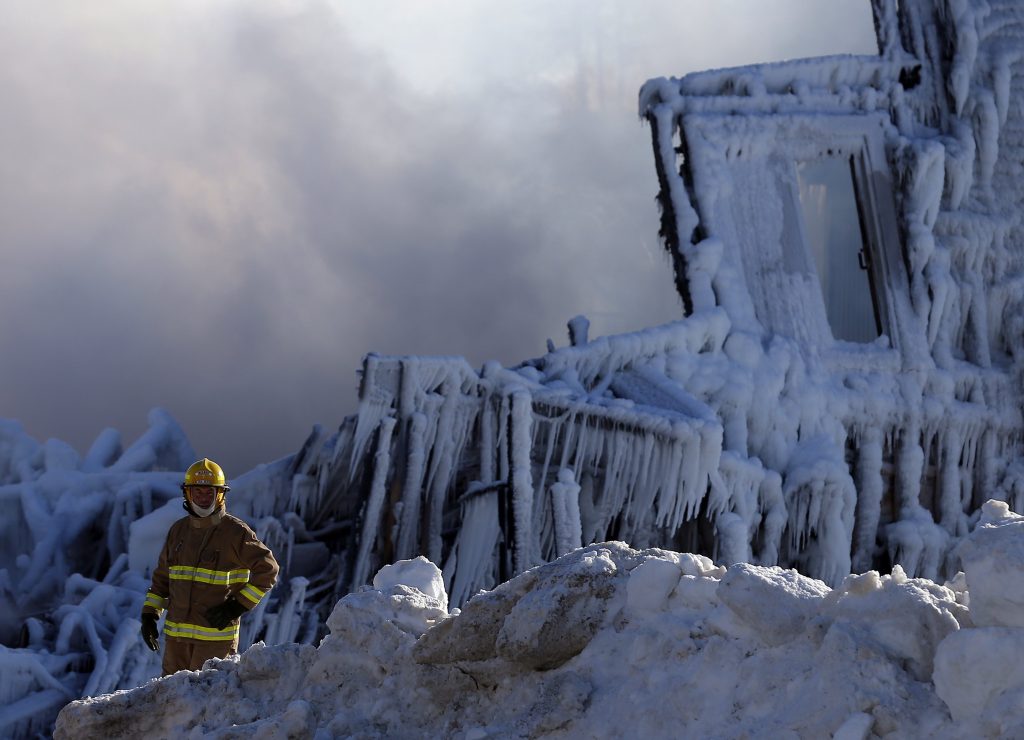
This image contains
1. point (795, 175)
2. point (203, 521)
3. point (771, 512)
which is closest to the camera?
point (203, 521)

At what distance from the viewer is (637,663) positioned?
3910mm

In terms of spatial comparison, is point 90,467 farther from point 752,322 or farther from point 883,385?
point 883,385

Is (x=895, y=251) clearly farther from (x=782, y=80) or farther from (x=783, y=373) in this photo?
(x=783, y=373)

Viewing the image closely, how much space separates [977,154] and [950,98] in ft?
2.92

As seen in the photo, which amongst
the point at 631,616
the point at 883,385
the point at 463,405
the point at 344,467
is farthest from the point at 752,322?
the point at 631,616

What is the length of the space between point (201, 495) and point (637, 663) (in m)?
3.29

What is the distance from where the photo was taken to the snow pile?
3.21 metres

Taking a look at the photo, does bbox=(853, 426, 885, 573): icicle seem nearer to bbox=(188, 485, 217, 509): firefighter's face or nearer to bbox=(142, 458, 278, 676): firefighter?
bbox=(142, 458, 278, 676): firefighter

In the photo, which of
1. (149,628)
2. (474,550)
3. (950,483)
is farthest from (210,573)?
(950,483)

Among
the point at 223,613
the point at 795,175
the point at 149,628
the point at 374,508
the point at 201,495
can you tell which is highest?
the point at 795,175

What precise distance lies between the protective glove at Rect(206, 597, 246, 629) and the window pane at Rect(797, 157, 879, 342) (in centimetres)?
1273

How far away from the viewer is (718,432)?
1332 cm

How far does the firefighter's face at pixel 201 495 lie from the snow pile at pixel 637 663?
1759 millimetres

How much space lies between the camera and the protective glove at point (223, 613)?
6.39 m
